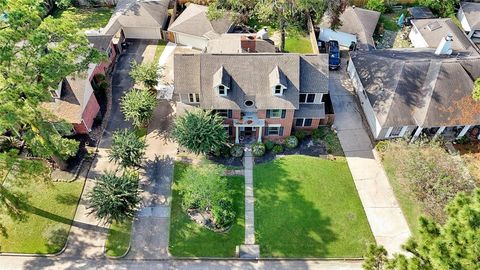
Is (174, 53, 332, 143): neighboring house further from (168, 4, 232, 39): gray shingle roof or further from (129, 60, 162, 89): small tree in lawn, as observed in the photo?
(168, 4, 232, 39): gray shingle roof

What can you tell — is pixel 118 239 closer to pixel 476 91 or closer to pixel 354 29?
pixel 476 91

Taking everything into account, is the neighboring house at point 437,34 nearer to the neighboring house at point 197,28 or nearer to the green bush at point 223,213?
the neighboring house at point 197,28

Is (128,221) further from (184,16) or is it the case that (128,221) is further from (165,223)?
(184,16)

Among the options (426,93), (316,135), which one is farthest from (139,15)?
(426,93)

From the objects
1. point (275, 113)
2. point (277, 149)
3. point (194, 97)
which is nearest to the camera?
point (275, 113)

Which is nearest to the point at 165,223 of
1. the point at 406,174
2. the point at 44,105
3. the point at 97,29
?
the point at 44,105

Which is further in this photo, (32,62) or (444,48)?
(444,48)
